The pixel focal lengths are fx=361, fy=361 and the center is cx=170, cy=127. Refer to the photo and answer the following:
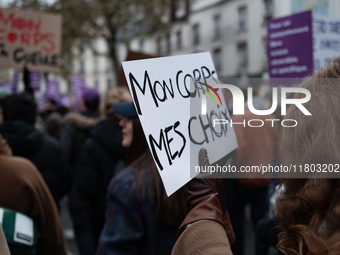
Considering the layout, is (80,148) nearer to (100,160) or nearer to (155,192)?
(100,160)

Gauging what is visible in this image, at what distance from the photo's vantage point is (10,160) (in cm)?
205

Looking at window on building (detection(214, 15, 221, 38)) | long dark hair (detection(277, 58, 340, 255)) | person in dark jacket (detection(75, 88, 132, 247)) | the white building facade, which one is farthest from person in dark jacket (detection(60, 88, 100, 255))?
window on building (detection(214, 15, 221, 38))

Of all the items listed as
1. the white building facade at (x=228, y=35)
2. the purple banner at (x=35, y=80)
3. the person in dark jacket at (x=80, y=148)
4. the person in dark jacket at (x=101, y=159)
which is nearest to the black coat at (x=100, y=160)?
the person in dark jacket at (x=101, y=159)

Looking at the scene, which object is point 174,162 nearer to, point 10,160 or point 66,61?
point 10,160

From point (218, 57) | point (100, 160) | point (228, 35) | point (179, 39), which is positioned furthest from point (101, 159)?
point (179, 39)

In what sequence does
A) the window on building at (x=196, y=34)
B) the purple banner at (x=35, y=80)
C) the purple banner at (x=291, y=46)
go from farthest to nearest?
the window on building at (x=196, y=34), the purple banner at (x=35, y=80), the purple banner at (x=291, y=46)

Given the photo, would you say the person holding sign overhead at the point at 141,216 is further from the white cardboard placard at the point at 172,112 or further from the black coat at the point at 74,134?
the black coat at the point at 74,134

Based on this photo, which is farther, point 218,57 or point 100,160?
point 218,57

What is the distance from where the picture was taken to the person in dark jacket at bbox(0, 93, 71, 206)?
2.79 metres

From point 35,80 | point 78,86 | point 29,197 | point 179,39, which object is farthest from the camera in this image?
point 179,39

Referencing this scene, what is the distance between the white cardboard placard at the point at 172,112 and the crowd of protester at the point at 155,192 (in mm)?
89

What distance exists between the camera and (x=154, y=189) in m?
1.81

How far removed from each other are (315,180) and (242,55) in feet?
73.8

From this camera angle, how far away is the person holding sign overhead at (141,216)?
174 cm
